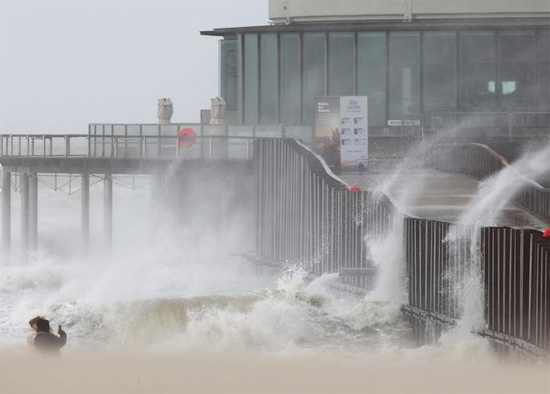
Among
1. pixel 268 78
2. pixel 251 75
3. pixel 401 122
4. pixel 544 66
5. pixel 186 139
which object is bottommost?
pixel 186 139

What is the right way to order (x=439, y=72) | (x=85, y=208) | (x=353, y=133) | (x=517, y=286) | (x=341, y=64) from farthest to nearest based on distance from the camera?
(x=341, y=64) < (x=439, y=72) < (x=85, y=208) < (x=353, y=133) < (x=517, y=286)

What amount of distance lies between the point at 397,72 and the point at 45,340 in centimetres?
3939

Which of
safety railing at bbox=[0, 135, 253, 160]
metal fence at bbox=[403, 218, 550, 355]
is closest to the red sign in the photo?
safety railing at bbox=[0, 135, 253, 160]

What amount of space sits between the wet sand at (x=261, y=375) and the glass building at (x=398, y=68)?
34.5 m

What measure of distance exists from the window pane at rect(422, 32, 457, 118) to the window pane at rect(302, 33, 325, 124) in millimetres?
3739

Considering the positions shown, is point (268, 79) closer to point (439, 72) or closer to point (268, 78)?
point (268, 78)

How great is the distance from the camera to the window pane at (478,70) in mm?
58406

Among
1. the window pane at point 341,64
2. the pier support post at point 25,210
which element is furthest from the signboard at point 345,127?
the pier support post at point 25,210

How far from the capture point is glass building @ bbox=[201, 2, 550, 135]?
58250 millimetres

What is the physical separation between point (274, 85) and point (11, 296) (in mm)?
16117

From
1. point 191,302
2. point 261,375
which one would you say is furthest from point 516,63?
point 261,375

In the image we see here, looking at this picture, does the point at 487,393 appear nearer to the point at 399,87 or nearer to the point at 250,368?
the point at 250,368

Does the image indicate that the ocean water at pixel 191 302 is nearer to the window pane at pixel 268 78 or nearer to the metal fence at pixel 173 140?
the metal fence at pixel 173 140

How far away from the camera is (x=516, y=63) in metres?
58.6
